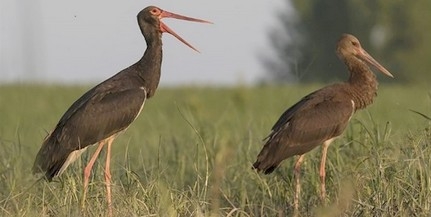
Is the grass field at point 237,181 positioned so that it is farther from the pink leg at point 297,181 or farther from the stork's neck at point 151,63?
the stork's neck at point 151,63

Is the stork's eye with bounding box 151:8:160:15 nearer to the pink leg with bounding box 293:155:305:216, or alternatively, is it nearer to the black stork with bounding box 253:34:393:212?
the black stork with bounding box 253:34:393:212

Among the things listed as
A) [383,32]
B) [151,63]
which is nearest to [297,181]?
[151,63]

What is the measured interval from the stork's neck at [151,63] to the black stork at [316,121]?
2.92 feet

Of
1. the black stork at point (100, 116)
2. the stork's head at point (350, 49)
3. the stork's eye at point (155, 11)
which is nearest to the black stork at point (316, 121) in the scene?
the stork's head at point (350, 49)

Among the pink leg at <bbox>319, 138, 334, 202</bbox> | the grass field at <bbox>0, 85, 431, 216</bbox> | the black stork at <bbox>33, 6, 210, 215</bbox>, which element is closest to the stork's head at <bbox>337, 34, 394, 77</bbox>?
the grass field at <bbox>0, 85, 431, 216</bbox>

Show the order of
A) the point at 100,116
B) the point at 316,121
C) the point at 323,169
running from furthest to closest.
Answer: the point at 316,121 → the point at 100,116 → the point at 323,169

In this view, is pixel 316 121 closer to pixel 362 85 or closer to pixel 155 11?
pixel 362 85

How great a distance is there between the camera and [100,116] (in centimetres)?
796

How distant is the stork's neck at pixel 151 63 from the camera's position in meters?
8.20

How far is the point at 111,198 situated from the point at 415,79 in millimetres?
45297

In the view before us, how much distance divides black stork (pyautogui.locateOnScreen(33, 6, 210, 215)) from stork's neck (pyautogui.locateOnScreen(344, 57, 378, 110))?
117cm

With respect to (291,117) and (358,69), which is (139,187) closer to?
(291,117)

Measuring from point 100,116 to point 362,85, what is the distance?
1.89 m

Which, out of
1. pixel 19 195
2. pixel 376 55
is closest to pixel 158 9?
pixel 19 195
